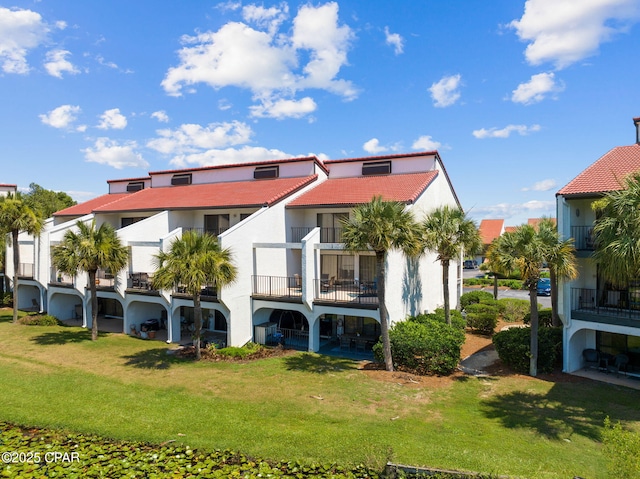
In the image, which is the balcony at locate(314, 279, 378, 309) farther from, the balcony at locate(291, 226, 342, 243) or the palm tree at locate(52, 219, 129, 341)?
the palm tree at locate(52, 219, 129, 341)

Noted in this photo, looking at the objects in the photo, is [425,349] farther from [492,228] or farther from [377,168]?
[492,228]

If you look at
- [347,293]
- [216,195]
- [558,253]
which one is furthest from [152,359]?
[558,253]

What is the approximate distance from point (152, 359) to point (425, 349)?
1358 cm

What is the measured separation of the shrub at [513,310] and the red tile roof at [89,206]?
3483cm

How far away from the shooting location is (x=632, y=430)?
1200cm

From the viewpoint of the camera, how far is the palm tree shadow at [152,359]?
18.8m

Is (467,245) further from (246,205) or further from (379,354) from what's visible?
(246,205)

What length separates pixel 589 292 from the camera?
18.2 m

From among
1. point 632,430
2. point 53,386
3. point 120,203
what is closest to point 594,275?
point 632,430

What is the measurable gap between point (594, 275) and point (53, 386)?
80.0 feet

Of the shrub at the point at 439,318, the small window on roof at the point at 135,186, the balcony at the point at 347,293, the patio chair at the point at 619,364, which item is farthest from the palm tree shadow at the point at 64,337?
the patio chair at the point at 619,364

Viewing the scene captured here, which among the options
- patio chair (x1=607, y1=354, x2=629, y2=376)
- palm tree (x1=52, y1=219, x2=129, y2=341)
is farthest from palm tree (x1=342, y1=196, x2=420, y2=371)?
palm tree (x1=52, y1=219, x2=129, y2=341)

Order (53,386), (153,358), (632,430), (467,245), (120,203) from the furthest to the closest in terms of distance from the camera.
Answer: (120,203) → (467,245) → (153,358) → (53,386) → (632,430)

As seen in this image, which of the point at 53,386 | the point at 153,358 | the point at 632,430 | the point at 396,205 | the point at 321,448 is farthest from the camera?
the point at 153,358
